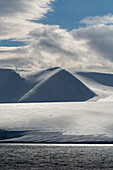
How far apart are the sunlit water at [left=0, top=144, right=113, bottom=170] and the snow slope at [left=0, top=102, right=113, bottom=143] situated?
258 cm

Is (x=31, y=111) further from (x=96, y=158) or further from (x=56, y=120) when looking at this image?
(x=96, y=158)

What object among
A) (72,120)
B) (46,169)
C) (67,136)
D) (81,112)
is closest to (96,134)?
(67,136)

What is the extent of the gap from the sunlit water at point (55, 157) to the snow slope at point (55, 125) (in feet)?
8.45

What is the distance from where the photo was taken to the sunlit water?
4916 centimetres

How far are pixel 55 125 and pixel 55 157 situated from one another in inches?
880

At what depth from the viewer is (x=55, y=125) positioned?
260 ft

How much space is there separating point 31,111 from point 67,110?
1200 cm

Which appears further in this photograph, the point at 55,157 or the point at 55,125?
the point at 55,125

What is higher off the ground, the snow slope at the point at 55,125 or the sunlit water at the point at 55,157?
the snow slope at the point at 55,125

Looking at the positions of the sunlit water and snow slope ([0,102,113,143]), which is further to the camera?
snow slope ([0,102,113,143])

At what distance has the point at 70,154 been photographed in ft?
200

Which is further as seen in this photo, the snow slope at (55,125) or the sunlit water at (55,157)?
the snow slope at (55,125)

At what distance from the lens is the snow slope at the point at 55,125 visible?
236 ft

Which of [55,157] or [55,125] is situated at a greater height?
[55,125]
